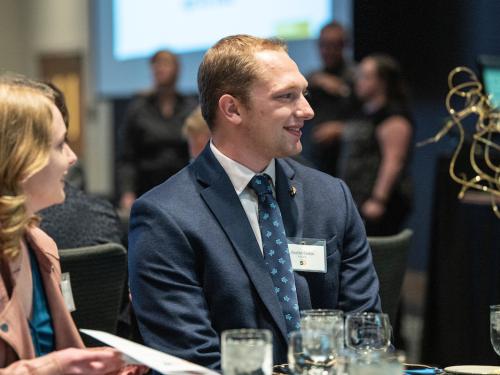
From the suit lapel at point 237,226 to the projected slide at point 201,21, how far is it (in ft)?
13.1

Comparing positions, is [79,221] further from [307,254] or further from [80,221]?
[307,254]

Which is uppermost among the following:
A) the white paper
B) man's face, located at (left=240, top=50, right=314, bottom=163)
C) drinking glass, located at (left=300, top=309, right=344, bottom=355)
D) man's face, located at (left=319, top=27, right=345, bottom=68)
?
man's face, located at (left=319, top=27, right=345, bottom=68)

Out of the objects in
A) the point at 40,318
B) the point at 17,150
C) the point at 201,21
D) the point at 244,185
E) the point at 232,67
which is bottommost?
the point at 40,318

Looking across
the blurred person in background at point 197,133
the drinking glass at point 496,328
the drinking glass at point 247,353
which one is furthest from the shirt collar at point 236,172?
the blurred person in background at point 197,133

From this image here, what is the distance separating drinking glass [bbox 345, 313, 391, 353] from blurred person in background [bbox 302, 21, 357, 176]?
3.94 m

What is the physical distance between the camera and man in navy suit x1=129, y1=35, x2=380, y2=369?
238 cm

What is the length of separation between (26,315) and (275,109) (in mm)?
911

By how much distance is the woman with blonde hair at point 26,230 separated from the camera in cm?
196

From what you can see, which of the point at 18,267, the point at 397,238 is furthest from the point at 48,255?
the point at 397,238

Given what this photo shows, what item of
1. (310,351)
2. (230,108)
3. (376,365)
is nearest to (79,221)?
(230,108)

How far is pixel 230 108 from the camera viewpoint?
2676 mm

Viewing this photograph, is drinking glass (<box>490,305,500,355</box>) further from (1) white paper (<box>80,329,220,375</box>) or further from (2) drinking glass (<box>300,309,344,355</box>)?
(1) white paper (<box>80,329,220,375</box>)

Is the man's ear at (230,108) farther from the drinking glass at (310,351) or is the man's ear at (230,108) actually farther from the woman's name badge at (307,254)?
the drinking glass at (310,351)

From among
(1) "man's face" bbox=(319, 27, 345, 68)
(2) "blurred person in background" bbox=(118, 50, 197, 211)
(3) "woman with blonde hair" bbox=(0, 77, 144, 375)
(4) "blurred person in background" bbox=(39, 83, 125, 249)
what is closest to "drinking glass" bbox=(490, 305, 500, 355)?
(3) "woman with blonde hair" bbox=(0, 77, 144, 375)
